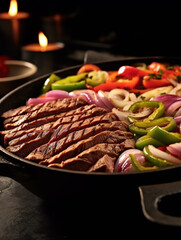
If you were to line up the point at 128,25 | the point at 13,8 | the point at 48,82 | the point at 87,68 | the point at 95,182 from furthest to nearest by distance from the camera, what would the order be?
the point at 128,25
the point at 13,8
the point at 87,68
the point at 48,82
the point at 95,182

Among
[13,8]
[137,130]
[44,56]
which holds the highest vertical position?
[13,8]

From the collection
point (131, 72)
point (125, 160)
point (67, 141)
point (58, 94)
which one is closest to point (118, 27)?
point (131, 72)

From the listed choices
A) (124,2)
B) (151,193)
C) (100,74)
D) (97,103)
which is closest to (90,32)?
(124,2)

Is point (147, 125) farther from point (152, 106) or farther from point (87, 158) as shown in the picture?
point (87, 158)

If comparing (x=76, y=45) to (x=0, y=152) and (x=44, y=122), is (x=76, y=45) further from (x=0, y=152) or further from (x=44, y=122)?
(x=0, y=152)

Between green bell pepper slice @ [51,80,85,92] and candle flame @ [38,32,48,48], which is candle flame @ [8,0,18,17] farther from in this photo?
green bell pepper slice @ [51,80,85,92]

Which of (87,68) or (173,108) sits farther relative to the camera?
(87,68)

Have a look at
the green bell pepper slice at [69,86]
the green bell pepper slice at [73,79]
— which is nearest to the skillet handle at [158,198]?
the green bell pepper slice at [69,86]
